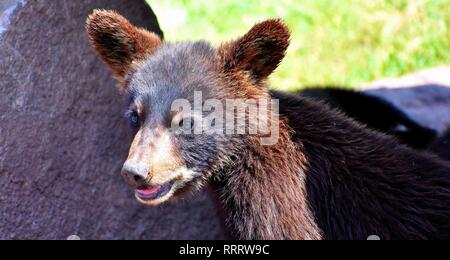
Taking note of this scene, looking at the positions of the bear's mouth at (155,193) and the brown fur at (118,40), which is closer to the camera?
the bear's mouth at (155,193)

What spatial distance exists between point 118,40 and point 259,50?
3.05 feet

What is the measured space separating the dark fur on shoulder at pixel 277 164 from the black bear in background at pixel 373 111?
7.04ft

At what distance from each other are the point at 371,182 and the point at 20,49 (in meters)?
2.36

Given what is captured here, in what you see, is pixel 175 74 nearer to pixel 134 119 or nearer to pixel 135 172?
pixel 134 119

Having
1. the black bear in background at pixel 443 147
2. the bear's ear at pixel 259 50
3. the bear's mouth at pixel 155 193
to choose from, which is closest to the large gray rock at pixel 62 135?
the bear's mouth at pixel 155 193

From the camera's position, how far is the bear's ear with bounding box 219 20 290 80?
14.8 feet

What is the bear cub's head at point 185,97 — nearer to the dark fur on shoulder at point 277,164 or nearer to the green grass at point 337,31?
the dark fur on shoulder at point 277,164

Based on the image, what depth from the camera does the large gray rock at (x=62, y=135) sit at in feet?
16.5

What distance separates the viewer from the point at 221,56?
15.5 ft

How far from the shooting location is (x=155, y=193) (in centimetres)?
446

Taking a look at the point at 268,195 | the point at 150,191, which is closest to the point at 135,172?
the point at 150,191

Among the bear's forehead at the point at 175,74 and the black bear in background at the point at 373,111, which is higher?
the black bear in background at the point at 373,111

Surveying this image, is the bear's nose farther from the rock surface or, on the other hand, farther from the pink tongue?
the rock surface
